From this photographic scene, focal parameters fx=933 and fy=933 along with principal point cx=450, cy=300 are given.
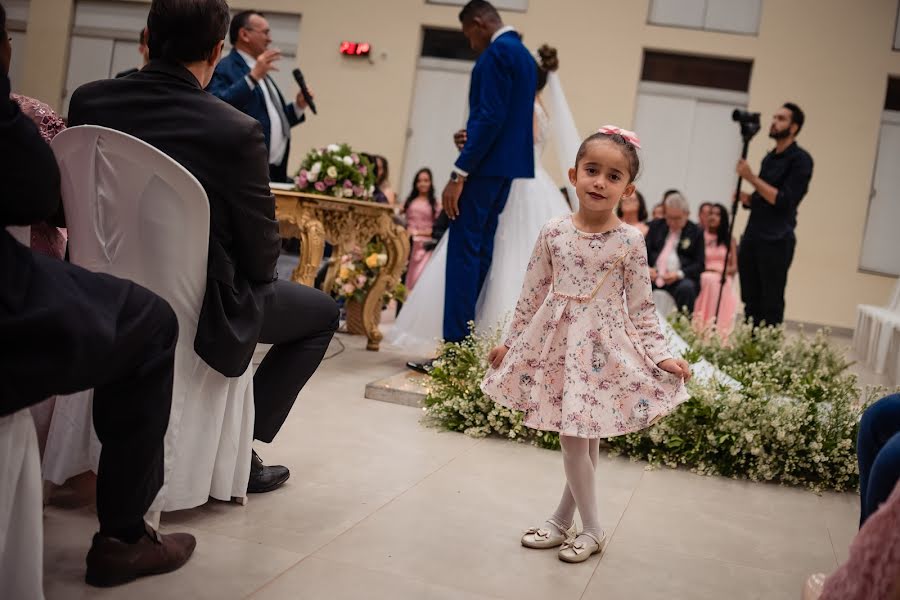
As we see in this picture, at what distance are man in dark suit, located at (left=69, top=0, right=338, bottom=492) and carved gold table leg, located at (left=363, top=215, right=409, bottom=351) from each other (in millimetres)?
3076

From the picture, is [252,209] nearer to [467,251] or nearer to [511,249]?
[467,251]

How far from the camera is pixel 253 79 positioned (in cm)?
449

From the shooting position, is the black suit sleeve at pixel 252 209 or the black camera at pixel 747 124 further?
the black camera at pixel 747 124

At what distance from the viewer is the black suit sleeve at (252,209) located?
1.99 meters

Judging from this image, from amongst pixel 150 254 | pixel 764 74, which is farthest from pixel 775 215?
pixel 764 74

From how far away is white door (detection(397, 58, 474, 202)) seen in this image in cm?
1161

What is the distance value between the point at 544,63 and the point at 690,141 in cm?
668

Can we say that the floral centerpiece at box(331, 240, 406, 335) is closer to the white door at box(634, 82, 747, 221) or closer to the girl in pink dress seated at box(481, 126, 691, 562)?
the girl in pink dress seated at box(481, 126, 691, 562)

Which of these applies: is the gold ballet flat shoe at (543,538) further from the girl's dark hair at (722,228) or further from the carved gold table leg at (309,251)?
the girl's dark hair at (722,228)

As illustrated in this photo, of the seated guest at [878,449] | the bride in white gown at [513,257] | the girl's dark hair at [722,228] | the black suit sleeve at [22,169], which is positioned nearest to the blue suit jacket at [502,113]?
the bride in white gown at [513,257]

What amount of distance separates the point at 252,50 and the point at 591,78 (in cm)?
721

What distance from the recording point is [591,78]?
11.2 m

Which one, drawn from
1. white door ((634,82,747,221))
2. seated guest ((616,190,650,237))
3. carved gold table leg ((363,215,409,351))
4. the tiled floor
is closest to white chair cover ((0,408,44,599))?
the tiled floor

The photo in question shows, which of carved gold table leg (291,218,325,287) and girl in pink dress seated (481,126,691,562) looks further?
carved gold table leg (291,218,325,287)
